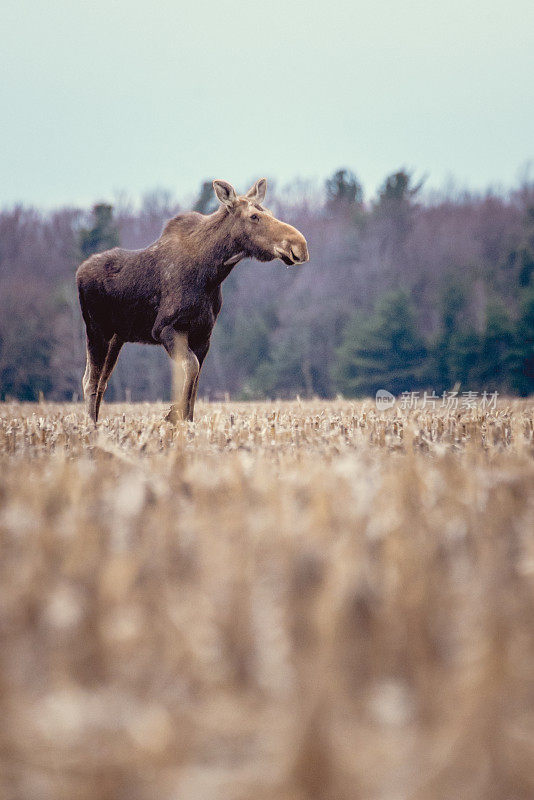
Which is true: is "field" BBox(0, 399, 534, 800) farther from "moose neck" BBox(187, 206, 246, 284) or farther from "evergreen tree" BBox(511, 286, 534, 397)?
"evergreen tree" BBox(511, 286, 534, 397)

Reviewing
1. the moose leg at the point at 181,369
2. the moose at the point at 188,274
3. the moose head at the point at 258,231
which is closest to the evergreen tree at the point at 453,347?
the moose at the point at 188,274

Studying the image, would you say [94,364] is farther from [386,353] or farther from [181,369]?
[386,353]

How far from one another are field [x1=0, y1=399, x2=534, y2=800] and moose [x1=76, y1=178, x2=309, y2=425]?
3.52m

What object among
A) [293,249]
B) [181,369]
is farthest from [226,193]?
[181,369]

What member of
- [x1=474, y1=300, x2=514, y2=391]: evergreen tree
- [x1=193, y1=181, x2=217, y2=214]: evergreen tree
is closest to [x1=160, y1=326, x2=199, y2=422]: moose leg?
[x1=474, y1=300, x2=514, y2=391]: evergreen tree

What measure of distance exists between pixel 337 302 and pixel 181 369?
123 ft

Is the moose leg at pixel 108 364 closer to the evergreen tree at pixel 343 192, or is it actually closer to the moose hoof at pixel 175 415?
the moose hoof at pixel 175 415

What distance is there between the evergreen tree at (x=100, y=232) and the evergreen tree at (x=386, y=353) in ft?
45.8

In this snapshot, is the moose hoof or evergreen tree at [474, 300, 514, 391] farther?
evergreen tree at [474, 300, 514, 391]

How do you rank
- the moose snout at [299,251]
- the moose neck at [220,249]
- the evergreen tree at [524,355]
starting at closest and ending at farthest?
the moose snout at [299,251]
the moose neck at [220,249]
the evergreen tree at [524,355]

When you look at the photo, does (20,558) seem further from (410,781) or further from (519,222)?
(519,222)

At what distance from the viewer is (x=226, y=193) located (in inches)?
225

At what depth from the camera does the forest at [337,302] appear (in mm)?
34469

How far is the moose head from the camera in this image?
5.33 metres
